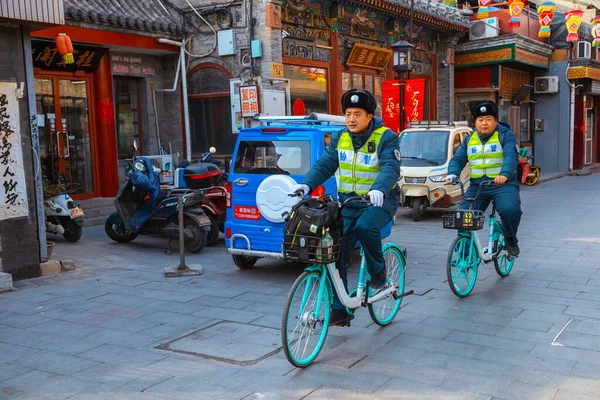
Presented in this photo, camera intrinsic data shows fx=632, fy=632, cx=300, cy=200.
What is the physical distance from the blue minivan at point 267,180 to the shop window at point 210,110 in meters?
6.45

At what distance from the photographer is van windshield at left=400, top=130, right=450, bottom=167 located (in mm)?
11859

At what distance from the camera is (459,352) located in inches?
183

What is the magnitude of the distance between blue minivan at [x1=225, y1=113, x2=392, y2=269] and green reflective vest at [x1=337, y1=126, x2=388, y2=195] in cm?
170

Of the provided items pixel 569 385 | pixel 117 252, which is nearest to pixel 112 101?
pixel 117 252

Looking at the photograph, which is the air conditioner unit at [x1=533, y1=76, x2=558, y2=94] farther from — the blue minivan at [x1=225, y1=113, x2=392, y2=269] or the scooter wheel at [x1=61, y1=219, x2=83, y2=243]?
the scooter wheel at [x1=61, y1=219, x2=83, y2=243]

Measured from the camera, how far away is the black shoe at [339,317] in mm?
4645

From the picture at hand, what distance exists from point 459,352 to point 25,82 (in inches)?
216

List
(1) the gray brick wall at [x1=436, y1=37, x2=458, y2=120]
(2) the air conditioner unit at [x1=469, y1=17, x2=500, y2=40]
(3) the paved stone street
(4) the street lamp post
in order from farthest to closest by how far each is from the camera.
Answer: (2) the air conditioner unit at [x1=469, y1=17, x2=500, y2=40] → (1) the gray brick wall at [x1=436, y1=37, x2=458, y2=120] → (4) the street lamp post → (3) the paved stone street

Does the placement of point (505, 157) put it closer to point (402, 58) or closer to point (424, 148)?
point (424, 148)

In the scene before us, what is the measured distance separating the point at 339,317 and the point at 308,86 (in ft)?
33.0

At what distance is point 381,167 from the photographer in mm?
4742

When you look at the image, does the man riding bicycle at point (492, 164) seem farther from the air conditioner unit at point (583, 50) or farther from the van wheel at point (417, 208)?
the air conditioner unit at point (583, 50)

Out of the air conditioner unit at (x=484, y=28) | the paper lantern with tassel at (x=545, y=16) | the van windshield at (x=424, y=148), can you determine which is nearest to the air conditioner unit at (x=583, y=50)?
the paper lantern with tassel at (x=545, y=16)

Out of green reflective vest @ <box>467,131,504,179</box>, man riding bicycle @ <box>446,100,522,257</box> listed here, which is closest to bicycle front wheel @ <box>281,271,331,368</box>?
man riding bicycle @ <box>446,100,522,257</box>
